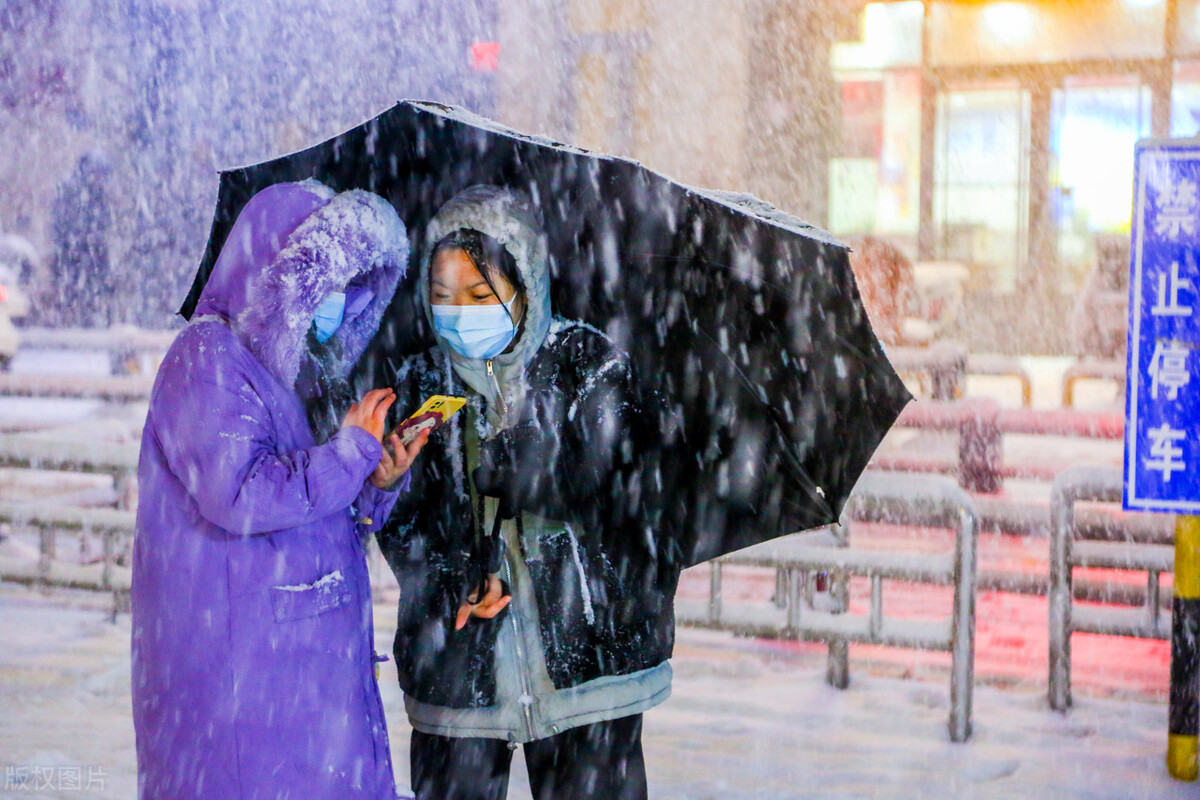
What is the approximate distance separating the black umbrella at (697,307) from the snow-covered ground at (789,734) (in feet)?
5.72

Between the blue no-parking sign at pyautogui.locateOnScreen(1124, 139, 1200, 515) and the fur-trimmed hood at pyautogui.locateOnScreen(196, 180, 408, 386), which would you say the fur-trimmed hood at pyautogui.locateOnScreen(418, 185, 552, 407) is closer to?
the fur-trimmed hood at pyautogui.locateOnScreen(196, 180, 408, 386)

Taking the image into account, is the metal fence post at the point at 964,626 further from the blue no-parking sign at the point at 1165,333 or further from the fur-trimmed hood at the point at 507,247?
the fur-trimmed hood at the point at 507,247

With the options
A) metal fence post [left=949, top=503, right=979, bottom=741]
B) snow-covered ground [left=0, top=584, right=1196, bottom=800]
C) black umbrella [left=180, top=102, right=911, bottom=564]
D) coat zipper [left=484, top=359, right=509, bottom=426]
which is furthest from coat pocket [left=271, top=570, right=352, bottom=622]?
metal fence post [left=949, top=503, right=979, bottom=741]

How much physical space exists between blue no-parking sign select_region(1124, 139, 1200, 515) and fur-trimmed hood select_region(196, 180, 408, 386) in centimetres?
261

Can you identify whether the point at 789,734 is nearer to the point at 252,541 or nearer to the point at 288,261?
the point at 252,541

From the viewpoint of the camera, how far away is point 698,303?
2605 millimetres

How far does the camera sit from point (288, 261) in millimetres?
2238

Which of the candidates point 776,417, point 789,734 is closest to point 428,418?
point 776,417

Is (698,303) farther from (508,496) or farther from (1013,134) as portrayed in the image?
(1013,134)

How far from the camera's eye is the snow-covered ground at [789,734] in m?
4.01

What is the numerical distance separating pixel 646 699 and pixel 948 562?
2260 millimetres

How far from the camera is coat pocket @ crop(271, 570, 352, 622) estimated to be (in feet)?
7.48

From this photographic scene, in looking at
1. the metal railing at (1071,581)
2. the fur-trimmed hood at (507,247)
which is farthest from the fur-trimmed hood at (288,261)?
the metal railing at (1071,581)

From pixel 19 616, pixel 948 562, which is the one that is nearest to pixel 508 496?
pixel 948 562
